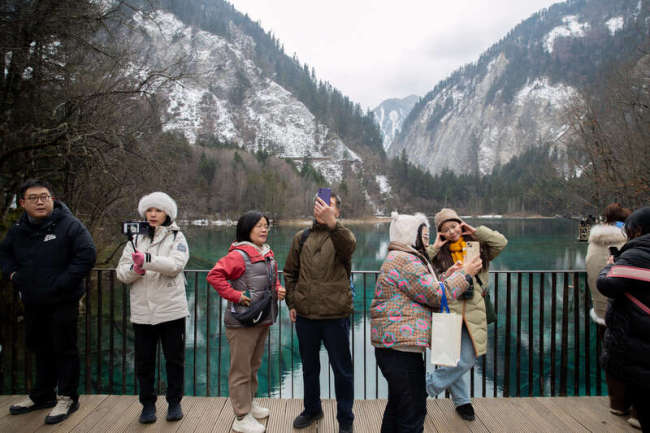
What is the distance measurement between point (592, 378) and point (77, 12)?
1409cm

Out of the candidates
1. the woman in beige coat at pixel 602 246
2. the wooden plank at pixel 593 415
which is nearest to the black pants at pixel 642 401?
the wooden plank at pixel 593 415

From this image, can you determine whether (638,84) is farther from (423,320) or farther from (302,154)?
(302,154)

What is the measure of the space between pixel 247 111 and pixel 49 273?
139m

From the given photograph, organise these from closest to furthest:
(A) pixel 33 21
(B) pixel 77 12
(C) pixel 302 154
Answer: (A) pixel 33 21 < (B) pixel 77 12 < (C) pixel 302 154

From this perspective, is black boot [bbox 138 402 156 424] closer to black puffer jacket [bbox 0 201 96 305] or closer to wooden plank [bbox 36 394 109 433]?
wooden plank [bbox 36 394 109 433]

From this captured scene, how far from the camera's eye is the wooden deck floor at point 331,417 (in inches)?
125

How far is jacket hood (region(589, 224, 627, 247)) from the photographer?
361 cm

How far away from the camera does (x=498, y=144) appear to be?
522ft

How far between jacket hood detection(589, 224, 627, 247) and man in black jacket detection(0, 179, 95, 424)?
4.45m

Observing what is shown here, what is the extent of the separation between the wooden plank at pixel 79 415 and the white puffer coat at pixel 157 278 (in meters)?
1.01

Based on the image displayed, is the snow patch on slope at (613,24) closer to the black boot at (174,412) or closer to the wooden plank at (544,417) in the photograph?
the wooden plank at (544,417)

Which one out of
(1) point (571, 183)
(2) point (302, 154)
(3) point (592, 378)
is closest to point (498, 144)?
(2) point (302, 154)

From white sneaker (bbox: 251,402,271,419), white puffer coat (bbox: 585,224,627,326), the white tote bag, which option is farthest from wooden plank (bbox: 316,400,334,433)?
white puffer coat (bbox: 585,224,627,326)

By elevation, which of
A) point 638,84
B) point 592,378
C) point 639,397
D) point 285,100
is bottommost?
point 592,378
